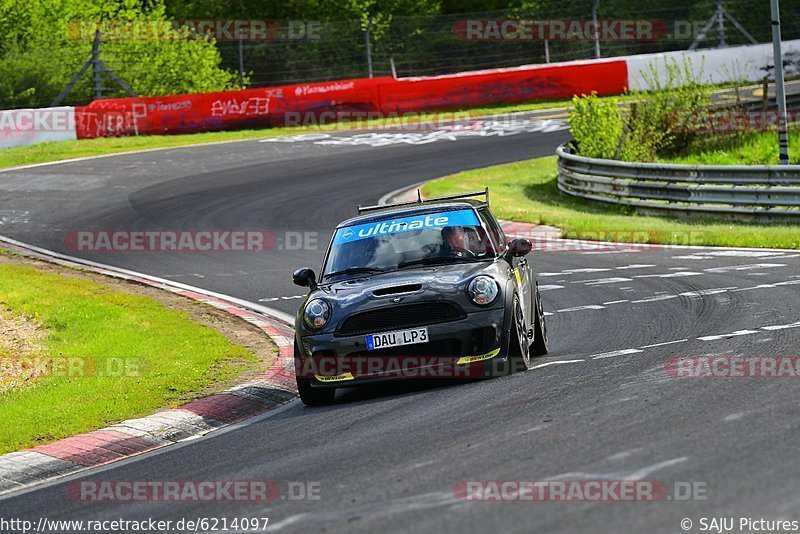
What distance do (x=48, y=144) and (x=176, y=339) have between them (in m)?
23.3

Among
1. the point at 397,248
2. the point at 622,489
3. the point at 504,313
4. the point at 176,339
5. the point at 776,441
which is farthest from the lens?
the point at 176,339

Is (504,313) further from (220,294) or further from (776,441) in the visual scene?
(220,294)

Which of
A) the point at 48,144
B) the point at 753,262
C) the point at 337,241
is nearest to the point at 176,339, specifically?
the point at 337,241

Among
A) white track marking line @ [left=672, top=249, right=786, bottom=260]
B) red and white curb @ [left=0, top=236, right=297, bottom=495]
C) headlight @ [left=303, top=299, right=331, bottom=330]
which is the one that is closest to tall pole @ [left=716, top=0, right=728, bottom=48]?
white track marking line @ [left=672, top=249, right=786, bottom=260]

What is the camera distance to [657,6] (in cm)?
4931

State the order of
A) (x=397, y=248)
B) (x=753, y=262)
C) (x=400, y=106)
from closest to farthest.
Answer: (x=397, y=248) → (x=753, y=262) → (x=400, y=106)

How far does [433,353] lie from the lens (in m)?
9.89

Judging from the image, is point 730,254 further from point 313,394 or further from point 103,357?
point 313,394

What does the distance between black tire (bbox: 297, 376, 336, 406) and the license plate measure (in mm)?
615

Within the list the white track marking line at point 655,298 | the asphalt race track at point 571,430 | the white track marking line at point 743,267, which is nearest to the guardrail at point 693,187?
the asphalt race track at point 571,430
